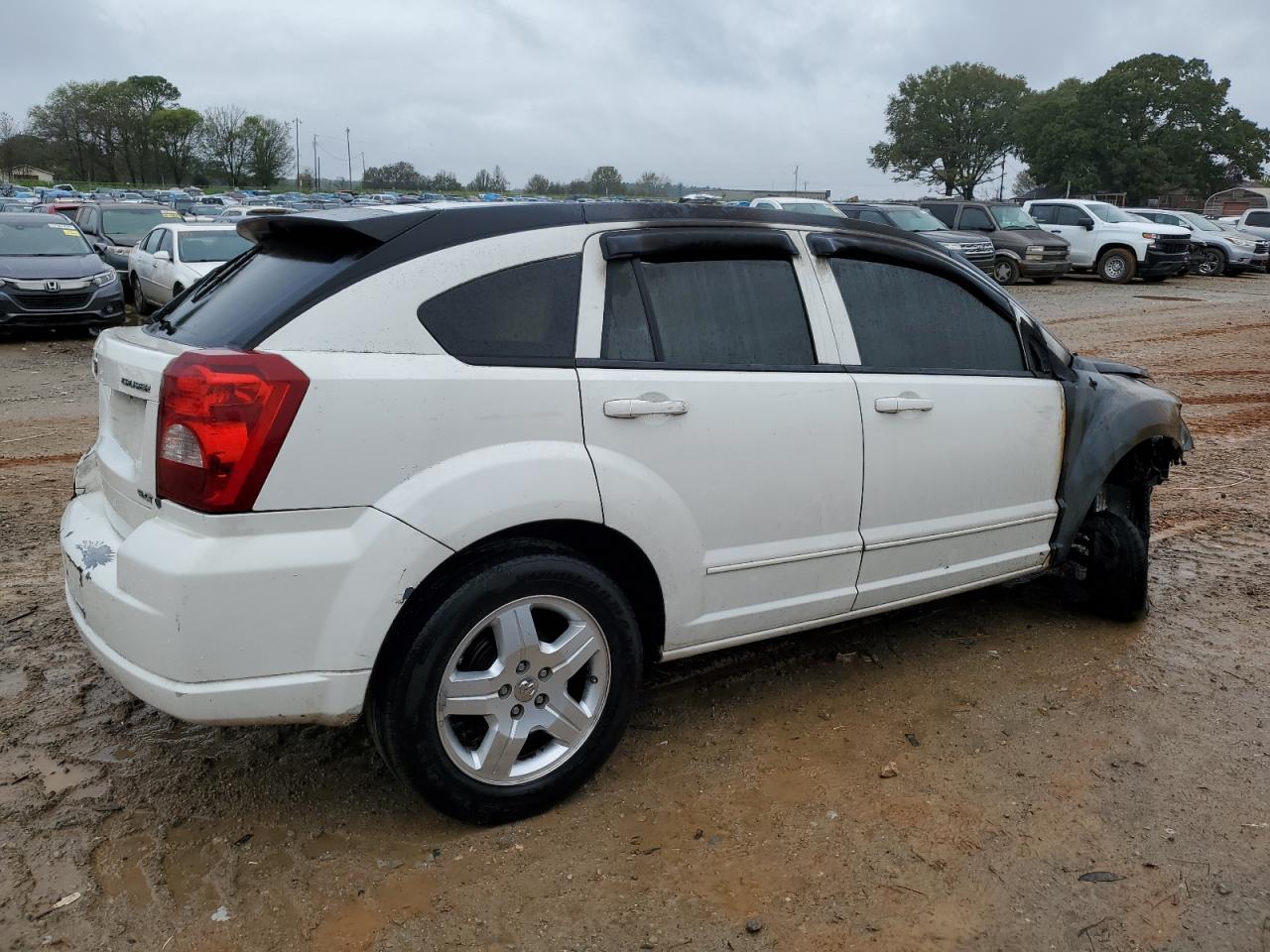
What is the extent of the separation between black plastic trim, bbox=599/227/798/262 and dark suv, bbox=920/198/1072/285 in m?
19.4

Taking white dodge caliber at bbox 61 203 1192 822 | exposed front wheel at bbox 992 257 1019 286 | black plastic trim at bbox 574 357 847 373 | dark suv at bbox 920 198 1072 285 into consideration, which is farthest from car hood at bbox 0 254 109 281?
exposed front wheel at bbox 992 257 1019 286

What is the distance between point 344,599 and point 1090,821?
227cm

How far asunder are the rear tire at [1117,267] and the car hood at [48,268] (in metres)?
20.8

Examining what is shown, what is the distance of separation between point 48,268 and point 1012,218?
19.0 metres

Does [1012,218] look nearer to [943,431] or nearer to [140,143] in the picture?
[943,431]

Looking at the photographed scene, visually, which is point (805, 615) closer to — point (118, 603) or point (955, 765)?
point (955, 765)

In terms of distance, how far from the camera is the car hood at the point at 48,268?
12.6m

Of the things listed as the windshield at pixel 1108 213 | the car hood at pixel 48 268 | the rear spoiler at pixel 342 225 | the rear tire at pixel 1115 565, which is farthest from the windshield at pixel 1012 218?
the rear spoiler at pixel 342 225

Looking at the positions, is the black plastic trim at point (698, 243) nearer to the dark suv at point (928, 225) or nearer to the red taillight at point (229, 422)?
the red taillight at point (229, 422)

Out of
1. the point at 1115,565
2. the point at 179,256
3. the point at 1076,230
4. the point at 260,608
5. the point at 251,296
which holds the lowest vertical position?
the point at 1115,565

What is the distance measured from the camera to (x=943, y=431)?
A: 12.2 ft

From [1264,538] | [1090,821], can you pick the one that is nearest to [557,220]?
[1090,821]

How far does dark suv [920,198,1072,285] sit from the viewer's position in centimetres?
2173

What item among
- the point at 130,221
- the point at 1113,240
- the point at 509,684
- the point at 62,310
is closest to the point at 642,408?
the point at 509,684
